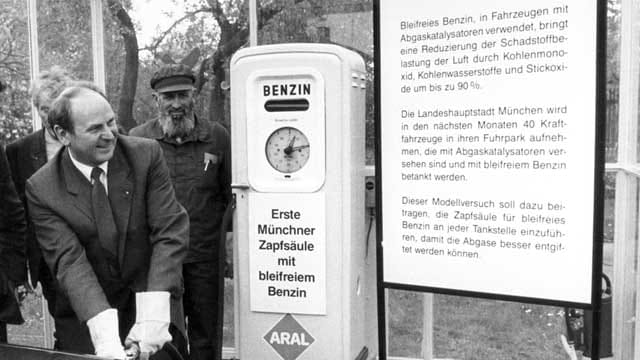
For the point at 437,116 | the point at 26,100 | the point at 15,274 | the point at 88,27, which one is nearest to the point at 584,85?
the point at 437,116

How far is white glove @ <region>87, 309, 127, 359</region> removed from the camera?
72.2 inches

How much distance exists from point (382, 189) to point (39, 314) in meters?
2.41

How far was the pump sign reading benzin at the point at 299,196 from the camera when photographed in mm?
2857

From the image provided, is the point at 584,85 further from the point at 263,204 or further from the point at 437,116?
the point at 263,204

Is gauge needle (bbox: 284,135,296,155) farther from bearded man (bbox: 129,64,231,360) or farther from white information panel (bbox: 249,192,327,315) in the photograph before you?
bearded man (bbox: 129,64,231,360)

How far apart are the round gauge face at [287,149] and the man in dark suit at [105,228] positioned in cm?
81

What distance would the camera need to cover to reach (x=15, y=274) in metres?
2.57

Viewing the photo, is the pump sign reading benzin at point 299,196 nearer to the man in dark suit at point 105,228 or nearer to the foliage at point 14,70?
the man in dark suit at point 105,228

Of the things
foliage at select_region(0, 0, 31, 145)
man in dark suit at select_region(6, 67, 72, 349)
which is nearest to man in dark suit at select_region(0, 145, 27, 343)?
man in dark suit at select_region(6, 67, 72, 349)

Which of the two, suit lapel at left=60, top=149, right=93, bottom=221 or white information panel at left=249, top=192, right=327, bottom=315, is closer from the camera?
suit lapel at left=60, top=149, right=93, bottom=221

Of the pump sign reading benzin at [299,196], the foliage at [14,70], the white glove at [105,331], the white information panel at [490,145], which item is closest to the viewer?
the white glove at [105,331]

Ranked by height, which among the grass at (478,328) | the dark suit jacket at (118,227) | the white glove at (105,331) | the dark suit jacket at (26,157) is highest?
the dark suit jacket at (26,157)

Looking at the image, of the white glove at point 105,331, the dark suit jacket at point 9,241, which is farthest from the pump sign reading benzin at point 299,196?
the white glove at point 105,331

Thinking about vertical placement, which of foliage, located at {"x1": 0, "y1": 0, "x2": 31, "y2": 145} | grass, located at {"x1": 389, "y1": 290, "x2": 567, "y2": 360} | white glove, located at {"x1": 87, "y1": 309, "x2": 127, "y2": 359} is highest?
foliage, located at {"x1": 0, "y1": 0, "x2": 31, "y2": 145}
